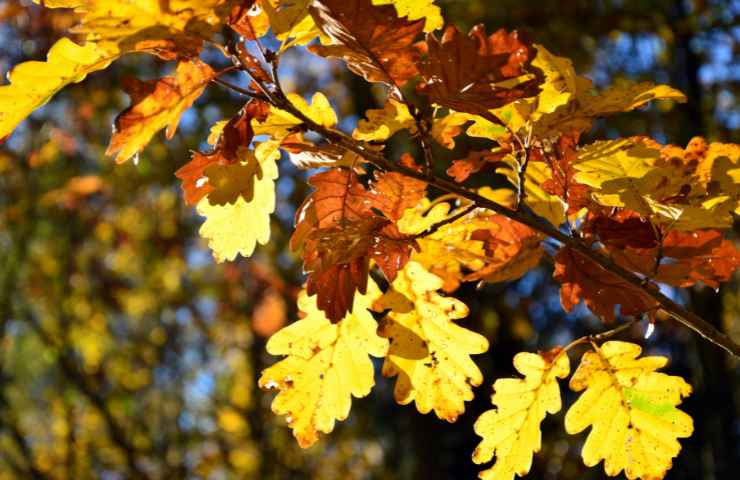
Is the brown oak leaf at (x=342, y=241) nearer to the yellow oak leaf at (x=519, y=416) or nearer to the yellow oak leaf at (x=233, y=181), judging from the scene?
the yellow oak leaf at (x=233, y=181)

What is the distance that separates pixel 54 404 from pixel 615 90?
667 centimetres

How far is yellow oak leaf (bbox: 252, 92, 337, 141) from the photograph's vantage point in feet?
2.98

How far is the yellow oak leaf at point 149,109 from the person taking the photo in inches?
29.8

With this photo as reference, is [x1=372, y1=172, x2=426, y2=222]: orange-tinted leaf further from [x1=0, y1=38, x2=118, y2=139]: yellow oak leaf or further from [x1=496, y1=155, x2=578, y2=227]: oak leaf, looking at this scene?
[x1=0, y1=38, x2=118, y2=139]: yellow oak leaf

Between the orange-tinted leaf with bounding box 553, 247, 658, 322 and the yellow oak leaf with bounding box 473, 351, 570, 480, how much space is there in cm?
9

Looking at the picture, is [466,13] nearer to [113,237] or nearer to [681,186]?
[681,186]

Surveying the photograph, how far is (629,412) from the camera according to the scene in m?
1.01

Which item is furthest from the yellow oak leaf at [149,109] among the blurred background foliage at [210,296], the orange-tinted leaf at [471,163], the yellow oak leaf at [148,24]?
the blurred background foliage at [210,296]

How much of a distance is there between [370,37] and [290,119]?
18 centimetres

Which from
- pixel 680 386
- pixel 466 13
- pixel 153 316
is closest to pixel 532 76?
pixel 680 386

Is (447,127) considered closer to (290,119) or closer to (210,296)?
(290,119)

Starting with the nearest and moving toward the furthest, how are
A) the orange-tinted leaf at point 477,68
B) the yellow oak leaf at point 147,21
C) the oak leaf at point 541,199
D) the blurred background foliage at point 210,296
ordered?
the yellow oak leaf at point 147,21 → the orange-tinted leaf at point 477,68 → the oak leaf at point 541,199 → the blurred background foliage at point 210,296

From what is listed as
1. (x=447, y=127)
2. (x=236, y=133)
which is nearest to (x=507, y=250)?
(x=447, y=127)

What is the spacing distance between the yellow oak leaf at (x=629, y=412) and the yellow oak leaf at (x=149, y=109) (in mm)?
604
